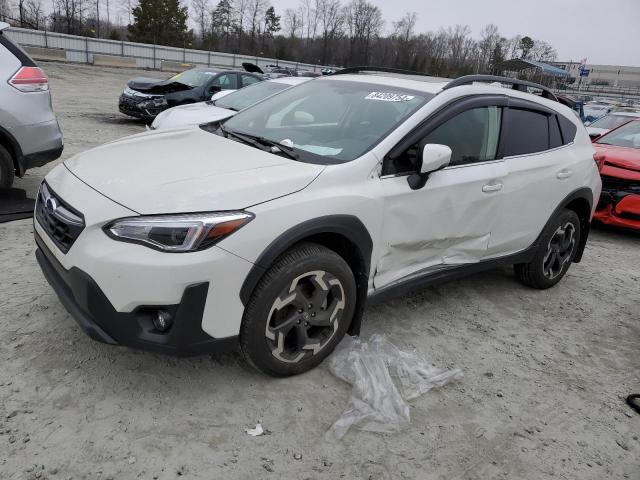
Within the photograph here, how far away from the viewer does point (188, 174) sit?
2.61 m

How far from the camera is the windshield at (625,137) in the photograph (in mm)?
7668

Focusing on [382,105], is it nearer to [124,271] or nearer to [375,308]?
[375,308]

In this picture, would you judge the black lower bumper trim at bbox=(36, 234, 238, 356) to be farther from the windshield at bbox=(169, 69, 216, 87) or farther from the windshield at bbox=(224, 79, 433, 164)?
the windshield at bbox=(169, 69, 216, 87)

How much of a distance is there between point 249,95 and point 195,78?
162 inches

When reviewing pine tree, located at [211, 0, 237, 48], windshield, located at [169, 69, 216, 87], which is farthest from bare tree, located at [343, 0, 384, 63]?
windshield, located at [169, 69, 216, 87]

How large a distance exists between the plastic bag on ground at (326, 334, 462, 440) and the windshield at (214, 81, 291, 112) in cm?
576

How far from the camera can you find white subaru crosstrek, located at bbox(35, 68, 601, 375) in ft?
7.72

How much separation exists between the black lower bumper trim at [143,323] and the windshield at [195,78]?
978 centimetres

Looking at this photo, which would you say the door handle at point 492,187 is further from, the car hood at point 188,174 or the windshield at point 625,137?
the windshield at point 625,137

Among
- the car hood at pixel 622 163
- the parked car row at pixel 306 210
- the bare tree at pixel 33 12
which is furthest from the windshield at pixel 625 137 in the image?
the bare tree at pixel 33 12

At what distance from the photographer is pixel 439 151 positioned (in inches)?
118

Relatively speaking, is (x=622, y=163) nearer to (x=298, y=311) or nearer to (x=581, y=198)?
(x=581, y=198)

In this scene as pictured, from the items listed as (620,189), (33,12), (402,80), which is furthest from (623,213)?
(33,12)

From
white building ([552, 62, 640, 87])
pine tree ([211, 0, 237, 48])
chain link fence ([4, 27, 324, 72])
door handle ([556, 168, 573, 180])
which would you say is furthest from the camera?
white building ([552, 62, 640, 87])
